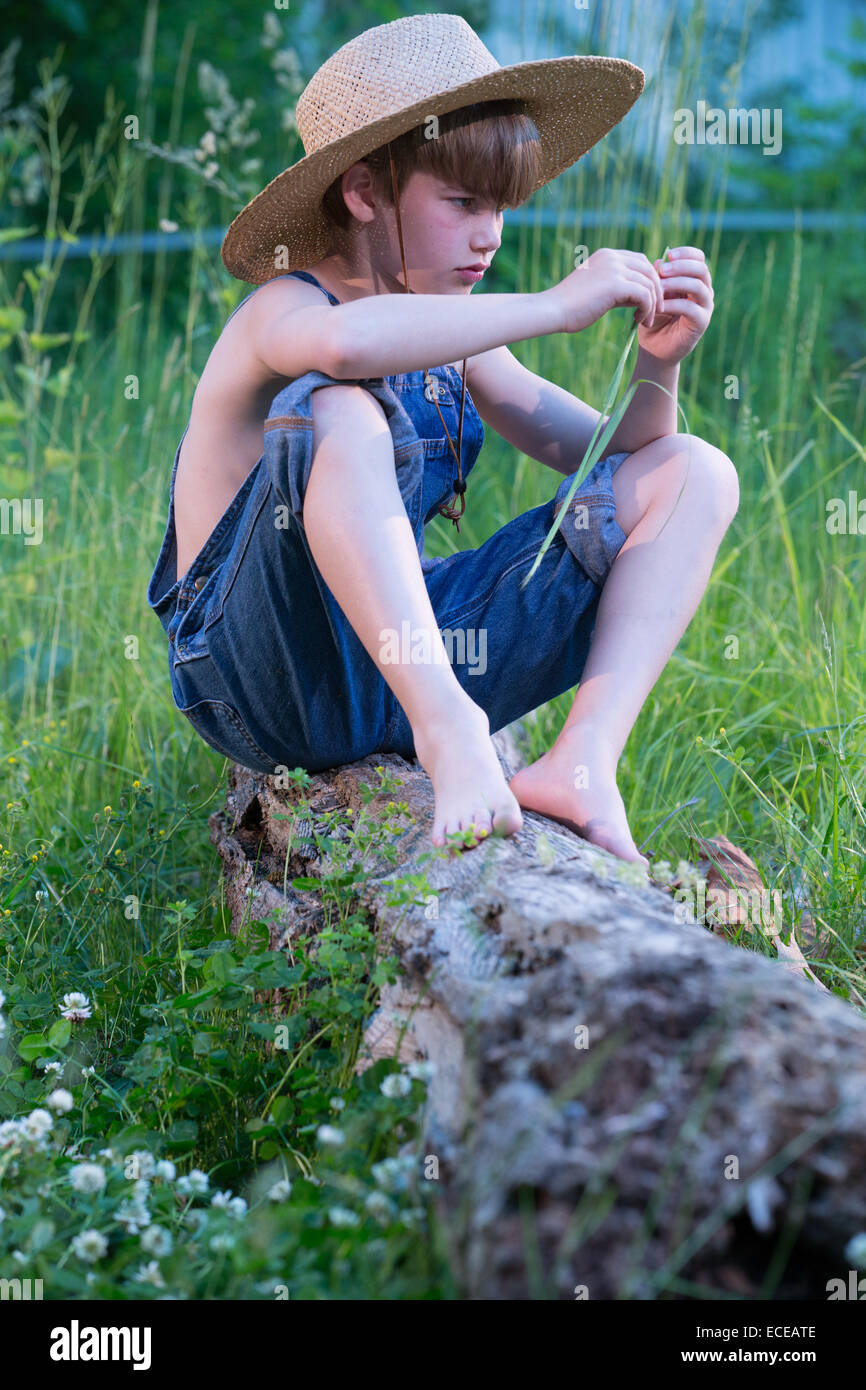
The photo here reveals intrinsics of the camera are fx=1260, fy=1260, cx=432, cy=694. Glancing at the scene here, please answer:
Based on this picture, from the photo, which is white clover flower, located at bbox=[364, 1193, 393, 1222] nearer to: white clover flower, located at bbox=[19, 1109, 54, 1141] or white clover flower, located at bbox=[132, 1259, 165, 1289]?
white clover flower, located at bbox=[132, 1259, 165, 1289]

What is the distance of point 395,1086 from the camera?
1.05 m

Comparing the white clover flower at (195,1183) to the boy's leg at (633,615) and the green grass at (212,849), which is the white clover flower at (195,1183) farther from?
the boy's leg at (633,615)

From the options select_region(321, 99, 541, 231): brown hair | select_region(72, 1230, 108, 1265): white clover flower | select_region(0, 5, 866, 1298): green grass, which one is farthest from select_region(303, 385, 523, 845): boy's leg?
select_region(72, 1230, 108, 1265): white clover flower

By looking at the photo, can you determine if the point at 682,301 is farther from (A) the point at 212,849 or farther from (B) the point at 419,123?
(A) the point at 212,849

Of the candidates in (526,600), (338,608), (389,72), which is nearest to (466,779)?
(338,608)

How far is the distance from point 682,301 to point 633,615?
17.1 inches

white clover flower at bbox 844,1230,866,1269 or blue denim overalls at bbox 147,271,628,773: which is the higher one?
blue denim overalls at bbox 147,271,628,773

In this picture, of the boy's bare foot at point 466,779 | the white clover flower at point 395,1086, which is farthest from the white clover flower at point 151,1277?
the boy's bare foot at point 466,779

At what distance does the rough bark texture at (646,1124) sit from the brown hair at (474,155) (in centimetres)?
103

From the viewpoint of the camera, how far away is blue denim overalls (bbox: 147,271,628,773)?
1.49 metres

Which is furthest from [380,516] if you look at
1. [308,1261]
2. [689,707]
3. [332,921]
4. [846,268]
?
[846,268]

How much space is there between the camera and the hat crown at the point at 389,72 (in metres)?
1.58

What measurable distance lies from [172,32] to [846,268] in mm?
3694

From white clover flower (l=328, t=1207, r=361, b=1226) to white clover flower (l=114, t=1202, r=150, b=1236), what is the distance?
194 mm
